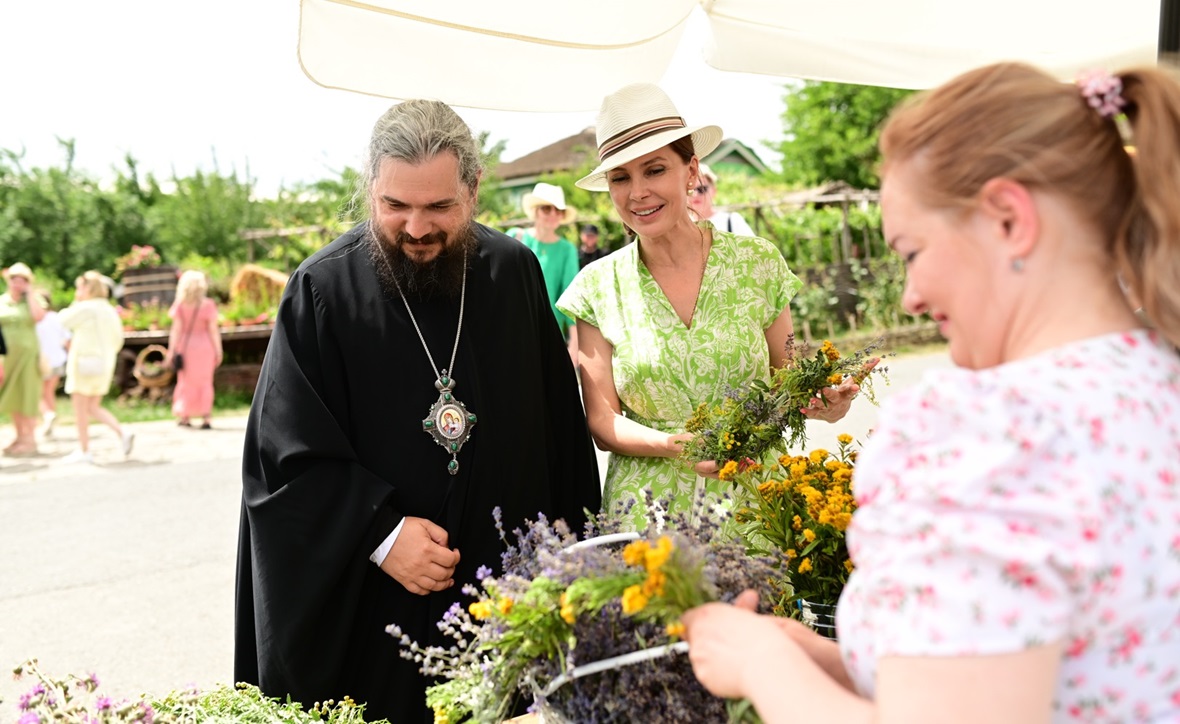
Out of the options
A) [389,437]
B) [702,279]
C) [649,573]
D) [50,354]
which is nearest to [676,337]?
[702,279]

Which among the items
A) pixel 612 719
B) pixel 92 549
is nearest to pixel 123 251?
pixel 92 549

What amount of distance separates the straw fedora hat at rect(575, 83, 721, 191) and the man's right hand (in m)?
1.16

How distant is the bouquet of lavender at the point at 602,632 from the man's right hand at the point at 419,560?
845mm

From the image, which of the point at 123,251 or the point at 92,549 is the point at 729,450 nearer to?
the point at 92,549

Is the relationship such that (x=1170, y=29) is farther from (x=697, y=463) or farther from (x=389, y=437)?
(x=389, y=437)

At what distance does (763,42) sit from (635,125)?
73cm

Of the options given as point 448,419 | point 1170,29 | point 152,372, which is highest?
point 1170,29

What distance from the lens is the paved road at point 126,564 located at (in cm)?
509

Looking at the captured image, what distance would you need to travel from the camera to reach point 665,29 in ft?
10.9

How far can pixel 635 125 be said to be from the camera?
2.94m

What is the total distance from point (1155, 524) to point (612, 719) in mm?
731

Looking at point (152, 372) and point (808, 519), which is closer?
point (808, 519)

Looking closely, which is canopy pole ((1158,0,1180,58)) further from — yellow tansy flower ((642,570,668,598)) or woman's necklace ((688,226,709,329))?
yellow tansy flower ((642,570,668,598))

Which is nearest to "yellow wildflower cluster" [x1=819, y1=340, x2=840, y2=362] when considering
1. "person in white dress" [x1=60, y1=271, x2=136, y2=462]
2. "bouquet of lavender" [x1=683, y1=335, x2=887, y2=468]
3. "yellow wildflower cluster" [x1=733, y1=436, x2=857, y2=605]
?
"bouquet of lavender" [x1=683, y1=335, x2=887, y2=468]
